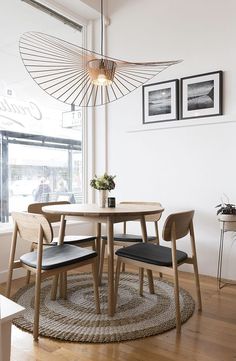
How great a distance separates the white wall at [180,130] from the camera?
3131 mm

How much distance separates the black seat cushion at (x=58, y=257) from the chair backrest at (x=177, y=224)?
54 cm

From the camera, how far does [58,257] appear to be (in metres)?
2.15

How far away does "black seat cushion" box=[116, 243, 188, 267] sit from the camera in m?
2.10

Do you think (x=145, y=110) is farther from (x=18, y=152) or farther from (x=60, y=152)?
(x=18, y=152)

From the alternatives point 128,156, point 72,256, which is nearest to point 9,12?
point 128,156

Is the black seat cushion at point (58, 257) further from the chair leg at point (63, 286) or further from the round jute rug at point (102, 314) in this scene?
the round jute rug at point (102, 314)

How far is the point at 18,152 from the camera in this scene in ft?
11.0

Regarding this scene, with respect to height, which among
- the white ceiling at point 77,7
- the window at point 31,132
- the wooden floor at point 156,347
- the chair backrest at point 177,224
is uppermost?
the white ceiling at point 77,7

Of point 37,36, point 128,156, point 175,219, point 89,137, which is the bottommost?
point 175,219

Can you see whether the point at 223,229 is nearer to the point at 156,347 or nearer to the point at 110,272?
the point at 110,272

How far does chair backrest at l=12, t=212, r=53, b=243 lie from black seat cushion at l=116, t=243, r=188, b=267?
1.97ft

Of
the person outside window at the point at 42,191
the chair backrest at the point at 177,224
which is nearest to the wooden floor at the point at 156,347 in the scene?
the chair backrest at the point at 177,224

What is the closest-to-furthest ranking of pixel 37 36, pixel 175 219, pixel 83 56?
pixel 175 219 < pixel 83 56 < pixel 37 36

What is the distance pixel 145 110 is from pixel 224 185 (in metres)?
1.23
